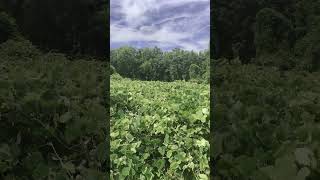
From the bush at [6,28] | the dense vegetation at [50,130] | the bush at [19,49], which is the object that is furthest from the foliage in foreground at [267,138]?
the bush at [6,28]

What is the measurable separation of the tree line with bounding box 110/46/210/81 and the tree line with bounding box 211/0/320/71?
253 inches

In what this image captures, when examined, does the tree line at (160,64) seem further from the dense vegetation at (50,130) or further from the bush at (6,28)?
the dense vegetation at (50,130)

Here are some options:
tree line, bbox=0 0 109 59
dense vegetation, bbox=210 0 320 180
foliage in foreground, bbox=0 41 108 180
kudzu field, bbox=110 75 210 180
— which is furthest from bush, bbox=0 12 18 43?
foliage in foreground, bbox=0 41 108 180

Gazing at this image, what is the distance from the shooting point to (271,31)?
1170 cm

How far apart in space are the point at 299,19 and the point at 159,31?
35670 millimetres

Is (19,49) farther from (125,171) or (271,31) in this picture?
(125,171)

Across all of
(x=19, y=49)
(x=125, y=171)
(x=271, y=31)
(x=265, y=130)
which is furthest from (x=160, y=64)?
(x=265, y=130)

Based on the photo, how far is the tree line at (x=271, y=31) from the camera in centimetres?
1053

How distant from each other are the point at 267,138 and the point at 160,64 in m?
22.2

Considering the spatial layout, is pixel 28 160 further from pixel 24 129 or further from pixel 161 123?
pixel 161 123

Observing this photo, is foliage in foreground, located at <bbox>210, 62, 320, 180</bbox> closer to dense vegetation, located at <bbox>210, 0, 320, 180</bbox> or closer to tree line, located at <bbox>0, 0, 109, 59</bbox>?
dense vegetation, located at <bbox>210, 0, 320, 180</bbox>

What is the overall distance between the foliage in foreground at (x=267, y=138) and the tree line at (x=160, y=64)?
708 inches

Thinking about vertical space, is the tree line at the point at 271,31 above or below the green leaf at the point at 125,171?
above

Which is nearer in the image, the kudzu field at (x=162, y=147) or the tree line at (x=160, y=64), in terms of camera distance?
the kudzu field at (x=162, y=147)
